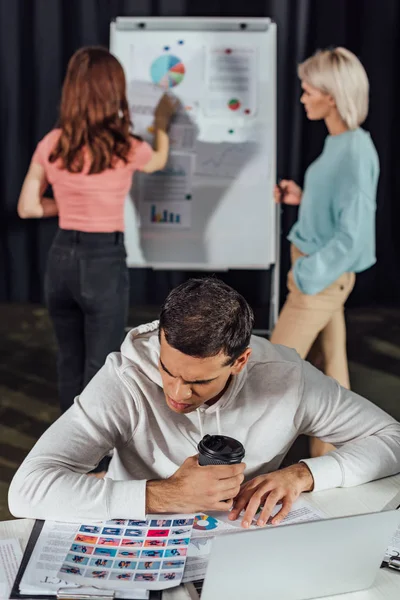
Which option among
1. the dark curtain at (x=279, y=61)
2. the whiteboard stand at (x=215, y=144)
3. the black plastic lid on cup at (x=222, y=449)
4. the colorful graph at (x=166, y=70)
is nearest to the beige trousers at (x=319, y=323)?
the whiteboard stand at (x=215, y=144)

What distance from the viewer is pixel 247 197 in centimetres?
387

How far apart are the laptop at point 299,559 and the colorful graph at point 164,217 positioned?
2.64 metres

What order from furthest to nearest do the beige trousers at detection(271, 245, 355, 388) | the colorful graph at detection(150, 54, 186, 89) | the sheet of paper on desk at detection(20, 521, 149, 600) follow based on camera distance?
the colorful graph at detection(150, 54, 186, 89)
the beige trousers at detection(271, 245, 355, 388)
the sheet of paper on desk at detection(20, 521, 149, 600)

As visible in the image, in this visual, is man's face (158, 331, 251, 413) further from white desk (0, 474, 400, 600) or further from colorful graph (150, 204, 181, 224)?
colorful graph (150, 204, 181, 224)

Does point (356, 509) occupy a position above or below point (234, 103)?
below

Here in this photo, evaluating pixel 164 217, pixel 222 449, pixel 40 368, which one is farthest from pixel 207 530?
pixel 40 368

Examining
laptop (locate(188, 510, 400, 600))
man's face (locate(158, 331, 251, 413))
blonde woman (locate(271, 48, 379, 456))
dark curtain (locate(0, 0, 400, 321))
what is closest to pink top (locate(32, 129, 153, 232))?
blonde woman (locate(271, 48, 379, 456))

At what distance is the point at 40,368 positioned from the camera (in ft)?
13.9

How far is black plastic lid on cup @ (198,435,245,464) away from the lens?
1.46m

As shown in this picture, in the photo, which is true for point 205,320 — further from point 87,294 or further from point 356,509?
point 87,294

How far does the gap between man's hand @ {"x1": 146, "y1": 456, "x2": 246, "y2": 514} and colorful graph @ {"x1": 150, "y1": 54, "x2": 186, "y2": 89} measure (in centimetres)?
251

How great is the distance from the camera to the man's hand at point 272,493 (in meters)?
1.52

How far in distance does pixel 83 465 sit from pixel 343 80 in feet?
5.70

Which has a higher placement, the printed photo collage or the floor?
the printed photo collage
